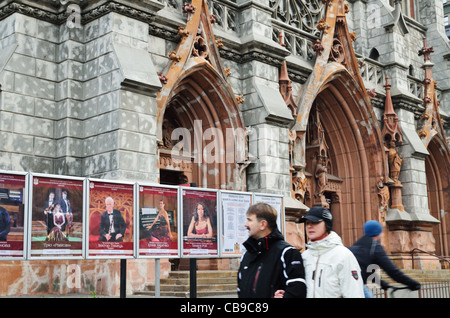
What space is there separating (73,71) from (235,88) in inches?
156

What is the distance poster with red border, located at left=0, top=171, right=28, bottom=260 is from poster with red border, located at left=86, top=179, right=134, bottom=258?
0.75 meters

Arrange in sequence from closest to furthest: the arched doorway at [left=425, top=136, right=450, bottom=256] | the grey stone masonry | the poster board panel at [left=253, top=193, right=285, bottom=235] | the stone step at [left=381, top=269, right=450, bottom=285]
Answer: the poster board panel at [left=253, top=193, right=285, bottom=235] → the grey stone masonry → the stone step at [left=381, top=269, right=450, bottom=285] → the arched doorway at [left=425, top=136, right=450, bottom=256]

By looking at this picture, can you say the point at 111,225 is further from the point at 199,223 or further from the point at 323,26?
the point at 323,26

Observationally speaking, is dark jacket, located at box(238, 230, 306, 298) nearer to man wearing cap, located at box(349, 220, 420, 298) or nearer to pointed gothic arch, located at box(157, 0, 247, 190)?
man wearing cap, located at box(349, 220, 420, 298)

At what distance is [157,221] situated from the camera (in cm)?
758

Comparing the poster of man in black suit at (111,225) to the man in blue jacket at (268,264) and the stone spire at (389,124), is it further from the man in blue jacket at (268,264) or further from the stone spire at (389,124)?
the stone spire at (389,124)

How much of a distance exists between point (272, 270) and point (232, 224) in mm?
4379

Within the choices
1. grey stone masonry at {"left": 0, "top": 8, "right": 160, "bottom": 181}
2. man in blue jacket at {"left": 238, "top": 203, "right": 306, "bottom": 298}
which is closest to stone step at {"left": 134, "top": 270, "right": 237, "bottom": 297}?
grey stone masonry at {"left": 0, "top": 8, "right": 160, "bottom": 181}

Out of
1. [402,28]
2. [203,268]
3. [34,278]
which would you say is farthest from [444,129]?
[34,278]

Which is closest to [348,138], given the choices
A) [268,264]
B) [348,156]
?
[348,156]

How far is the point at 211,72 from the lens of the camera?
13.0 m

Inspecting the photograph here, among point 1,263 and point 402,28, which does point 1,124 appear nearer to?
point 1,263

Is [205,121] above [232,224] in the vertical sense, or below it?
above

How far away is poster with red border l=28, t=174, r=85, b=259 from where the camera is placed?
6.55 m
